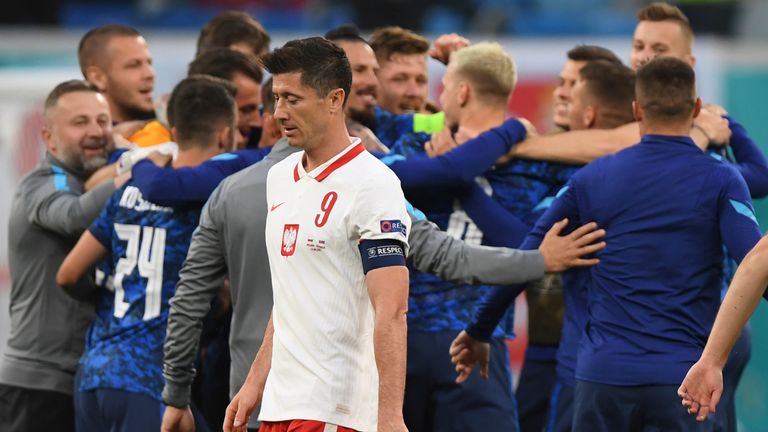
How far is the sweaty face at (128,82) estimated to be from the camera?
821cm

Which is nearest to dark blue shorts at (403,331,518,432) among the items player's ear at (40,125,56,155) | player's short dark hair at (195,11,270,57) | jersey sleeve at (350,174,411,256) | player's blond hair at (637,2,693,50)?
jersey sleeve at (350,174,411,256)

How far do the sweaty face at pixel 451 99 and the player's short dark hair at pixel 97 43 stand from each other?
7.33ft

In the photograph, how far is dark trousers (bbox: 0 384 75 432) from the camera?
7395mm

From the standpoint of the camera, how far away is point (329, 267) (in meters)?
5.21

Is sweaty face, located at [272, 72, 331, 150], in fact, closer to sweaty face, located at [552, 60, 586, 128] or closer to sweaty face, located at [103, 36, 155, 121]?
sweaty face, located at [103, 36, 155, 121]

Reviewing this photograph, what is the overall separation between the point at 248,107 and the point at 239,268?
1.98m

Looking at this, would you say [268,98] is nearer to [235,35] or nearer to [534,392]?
[235,35]

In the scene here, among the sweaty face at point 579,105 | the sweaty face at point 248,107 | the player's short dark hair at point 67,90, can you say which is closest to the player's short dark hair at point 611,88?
the sweaty face at point 579,105

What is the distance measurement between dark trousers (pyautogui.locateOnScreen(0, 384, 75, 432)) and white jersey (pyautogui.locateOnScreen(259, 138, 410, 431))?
2472 millimetres

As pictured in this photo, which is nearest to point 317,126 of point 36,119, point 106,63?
point 106,63

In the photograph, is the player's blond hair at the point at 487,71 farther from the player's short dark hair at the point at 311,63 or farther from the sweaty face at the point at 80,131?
the sweaty face at the point at 80,131

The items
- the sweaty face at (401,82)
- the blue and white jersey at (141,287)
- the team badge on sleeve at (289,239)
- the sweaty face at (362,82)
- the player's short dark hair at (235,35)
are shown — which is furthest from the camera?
the player's short dark hair at (235,35)

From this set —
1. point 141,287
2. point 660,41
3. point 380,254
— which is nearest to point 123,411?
point 141,287

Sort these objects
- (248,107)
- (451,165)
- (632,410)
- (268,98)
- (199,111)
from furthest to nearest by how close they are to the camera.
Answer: (248,107)
(268,98)
(199,111)
(451,165)
(632,410)
